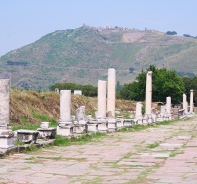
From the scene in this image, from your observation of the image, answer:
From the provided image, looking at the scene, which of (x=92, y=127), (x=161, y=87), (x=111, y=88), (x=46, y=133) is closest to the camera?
(x=46, y=133)

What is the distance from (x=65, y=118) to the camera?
18.7 meters

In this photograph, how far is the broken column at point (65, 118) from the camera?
17969 millimetres

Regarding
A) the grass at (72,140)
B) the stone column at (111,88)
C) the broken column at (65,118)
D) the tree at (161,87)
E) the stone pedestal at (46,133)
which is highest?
the tree at (161,87)

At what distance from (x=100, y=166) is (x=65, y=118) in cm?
761

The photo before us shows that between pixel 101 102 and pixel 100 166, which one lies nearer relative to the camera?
pixel 100 166

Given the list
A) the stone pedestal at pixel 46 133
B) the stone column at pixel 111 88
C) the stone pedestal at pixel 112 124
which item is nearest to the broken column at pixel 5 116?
the stone pedestal at pixel 46 133

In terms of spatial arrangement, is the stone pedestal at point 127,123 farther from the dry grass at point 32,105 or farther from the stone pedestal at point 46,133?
the stone pedestal at point 46,133

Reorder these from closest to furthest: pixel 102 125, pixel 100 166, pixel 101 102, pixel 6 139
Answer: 1. pixel 100 166
2. pixel 6 139
3. pixel 102 125
4. pixel 101 102

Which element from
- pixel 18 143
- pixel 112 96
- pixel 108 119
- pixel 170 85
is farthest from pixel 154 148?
pixel 170 85

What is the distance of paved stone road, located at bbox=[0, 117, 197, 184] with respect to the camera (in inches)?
374

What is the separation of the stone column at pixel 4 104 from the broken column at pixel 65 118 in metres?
4.24

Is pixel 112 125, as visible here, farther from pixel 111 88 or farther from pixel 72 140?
pixel 72 140

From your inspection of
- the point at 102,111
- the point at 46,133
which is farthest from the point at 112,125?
the point at 46,133

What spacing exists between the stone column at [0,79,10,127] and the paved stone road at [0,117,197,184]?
1.15 m
